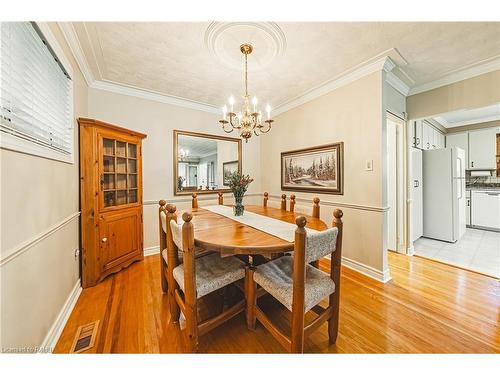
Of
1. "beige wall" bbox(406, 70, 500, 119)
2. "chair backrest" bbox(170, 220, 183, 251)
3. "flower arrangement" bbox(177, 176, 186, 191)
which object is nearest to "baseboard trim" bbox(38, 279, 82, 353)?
"chair backrest" bbox(170, 220, 183, 251)

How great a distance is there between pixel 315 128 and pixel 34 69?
292 centimetres

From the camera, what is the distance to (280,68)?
228 centimetres

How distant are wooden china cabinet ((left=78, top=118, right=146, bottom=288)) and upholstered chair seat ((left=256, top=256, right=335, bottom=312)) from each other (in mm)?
1894

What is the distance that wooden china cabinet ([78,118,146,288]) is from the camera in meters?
2.04

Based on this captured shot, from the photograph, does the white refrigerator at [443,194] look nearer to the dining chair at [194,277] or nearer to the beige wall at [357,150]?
the beige wall at [357,150]

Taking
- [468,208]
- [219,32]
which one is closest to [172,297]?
[219,32]

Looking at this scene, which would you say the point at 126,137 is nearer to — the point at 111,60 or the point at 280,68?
the point at 111,60

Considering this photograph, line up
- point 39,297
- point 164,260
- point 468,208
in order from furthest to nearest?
point 468,208 → point 164,260 → point 39,297

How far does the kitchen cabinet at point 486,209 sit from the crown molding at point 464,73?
3.33 metres

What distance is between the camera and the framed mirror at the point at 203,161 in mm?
3160

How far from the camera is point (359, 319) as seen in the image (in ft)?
5.18

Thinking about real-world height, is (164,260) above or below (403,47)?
below

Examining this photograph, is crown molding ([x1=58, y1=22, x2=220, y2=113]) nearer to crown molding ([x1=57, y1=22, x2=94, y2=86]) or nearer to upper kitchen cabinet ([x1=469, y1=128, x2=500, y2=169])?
crown molding ([x1=57, y1=22, x2=94, y2=86])

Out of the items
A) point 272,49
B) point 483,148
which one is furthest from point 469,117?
point 272,49
